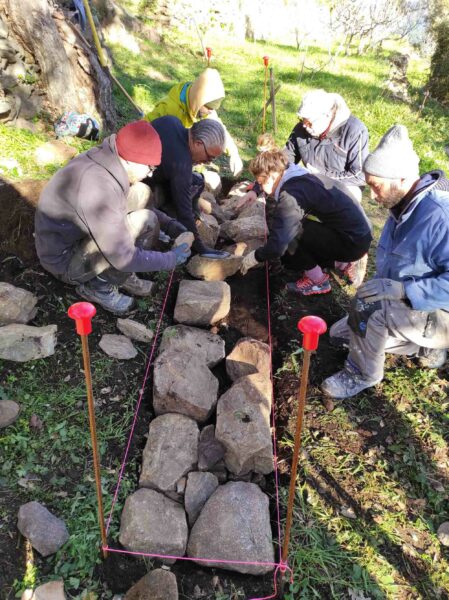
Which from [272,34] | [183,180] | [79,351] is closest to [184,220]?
[183,180]

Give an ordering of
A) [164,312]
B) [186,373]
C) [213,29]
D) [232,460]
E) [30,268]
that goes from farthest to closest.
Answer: [213,29] < [164,312] < [30,268] < [186,373] < [232,460]

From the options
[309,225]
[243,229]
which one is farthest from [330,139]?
[243,229]

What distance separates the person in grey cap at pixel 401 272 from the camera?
2.21 meters

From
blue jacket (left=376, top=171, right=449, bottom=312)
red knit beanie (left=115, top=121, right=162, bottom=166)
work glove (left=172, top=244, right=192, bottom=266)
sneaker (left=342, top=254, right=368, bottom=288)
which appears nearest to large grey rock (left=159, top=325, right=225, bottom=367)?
work glove (left=172, top=244, right=192, bottom=266)

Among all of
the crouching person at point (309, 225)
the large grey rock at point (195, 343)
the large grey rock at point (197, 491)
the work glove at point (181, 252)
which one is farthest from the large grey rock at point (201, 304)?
the large grey rock at point (197, 491)

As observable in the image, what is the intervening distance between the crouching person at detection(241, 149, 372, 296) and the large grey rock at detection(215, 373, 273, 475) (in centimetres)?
117

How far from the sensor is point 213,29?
13.7 m

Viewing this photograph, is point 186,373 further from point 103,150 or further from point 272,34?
point 272,34

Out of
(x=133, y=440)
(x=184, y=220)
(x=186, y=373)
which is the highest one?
(x=184, y=220)

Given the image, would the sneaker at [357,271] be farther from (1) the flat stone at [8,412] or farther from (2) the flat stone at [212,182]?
(1) the flat stone at [8,412]

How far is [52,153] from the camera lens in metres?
3.91

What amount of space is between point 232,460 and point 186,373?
62cm

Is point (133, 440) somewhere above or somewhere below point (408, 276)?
below

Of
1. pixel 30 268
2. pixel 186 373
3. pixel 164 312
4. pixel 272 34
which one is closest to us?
pixel 186 373
